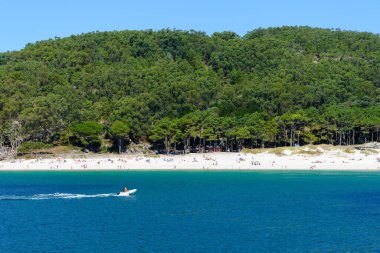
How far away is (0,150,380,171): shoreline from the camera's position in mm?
→ 88250

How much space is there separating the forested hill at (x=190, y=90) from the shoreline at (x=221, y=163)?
8.83 meters

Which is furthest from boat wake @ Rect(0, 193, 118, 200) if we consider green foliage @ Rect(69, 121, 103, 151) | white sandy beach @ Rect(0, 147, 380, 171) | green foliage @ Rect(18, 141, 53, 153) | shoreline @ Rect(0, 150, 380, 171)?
green foliage @ Rect(18, 141, 53, 153)

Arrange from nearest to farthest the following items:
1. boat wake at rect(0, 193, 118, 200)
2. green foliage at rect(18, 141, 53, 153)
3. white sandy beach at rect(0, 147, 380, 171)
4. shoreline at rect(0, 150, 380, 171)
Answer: boat wake at rect(0, 193, 118, 200) < shoreline at rect(0, 150, 380, 171) < white sandy beach at rect(0, 147, 380, 171) < green foliage at rect(18, 141, 53, 153)

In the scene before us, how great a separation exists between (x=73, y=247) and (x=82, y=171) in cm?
5449

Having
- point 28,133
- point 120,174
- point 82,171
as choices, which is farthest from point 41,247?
point 28,133

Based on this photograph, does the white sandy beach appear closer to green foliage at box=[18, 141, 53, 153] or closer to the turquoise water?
green foliage at box=[18, 141, 53, 153]

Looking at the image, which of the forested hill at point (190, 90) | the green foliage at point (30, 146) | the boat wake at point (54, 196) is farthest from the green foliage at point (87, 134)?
the boat wake at point (54, 196)

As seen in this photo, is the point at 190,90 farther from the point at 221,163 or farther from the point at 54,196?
the point at 54,196

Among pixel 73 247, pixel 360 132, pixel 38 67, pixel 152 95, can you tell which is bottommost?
pixel 73 247

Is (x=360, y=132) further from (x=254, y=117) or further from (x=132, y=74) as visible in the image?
(x=132, y=74)

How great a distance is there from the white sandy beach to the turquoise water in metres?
12.0

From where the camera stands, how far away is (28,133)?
4203 inches

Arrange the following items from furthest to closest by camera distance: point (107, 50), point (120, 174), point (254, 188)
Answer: point (107, 50) < point (120, 174) < point (254, 188)

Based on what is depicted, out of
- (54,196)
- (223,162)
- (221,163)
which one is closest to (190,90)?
(223,162)
